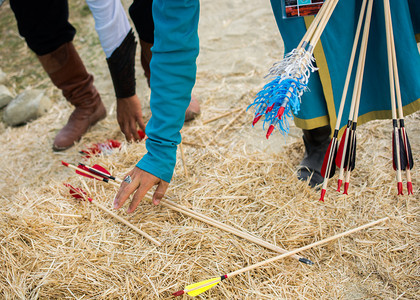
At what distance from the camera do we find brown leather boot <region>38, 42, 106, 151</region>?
8.00ft

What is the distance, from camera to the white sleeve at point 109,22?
1823 millimetres

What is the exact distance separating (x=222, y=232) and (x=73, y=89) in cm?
167

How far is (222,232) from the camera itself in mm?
1562

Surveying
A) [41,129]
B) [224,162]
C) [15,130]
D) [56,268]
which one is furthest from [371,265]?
[15,130]

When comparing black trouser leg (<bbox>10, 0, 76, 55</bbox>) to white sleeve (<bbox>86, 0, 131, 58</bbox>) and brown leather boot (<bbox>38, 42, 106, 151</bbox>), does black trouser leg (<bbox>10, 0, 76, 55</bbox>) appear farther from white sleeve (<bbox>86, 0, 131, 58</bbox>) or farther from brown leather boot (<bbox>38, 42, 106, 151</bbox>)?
white sleeve (<bbox>86, 0, 131, 58</bbox>)

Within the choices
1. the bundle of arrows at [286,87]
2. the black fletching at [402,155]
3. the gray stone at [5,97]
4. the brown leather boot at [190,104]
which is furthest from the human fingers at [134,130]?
the gray stone at [5,97]

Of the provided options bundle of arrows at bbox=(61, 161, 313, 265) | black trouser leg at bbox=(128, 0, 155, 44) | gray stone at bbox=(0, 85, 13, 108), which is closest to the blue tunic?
bundle of arrows at bbox=(61, 161, 313, 265)

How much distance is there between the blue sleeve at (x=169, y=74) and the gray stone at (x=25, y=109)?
211 cm

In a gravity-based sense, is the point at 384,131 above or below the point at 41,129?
below

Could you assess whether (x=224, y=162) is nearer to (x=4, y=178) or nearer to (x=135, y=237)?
(x=135, y=237)

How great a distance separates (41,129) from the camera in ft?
9.58

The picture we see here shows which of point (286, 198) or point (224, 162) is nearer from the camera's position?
point (286, 198)

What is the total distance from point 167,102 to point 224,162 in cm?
77

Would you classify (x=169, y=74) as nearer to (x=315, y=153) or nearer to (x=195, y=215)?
(x=195, y=215)
